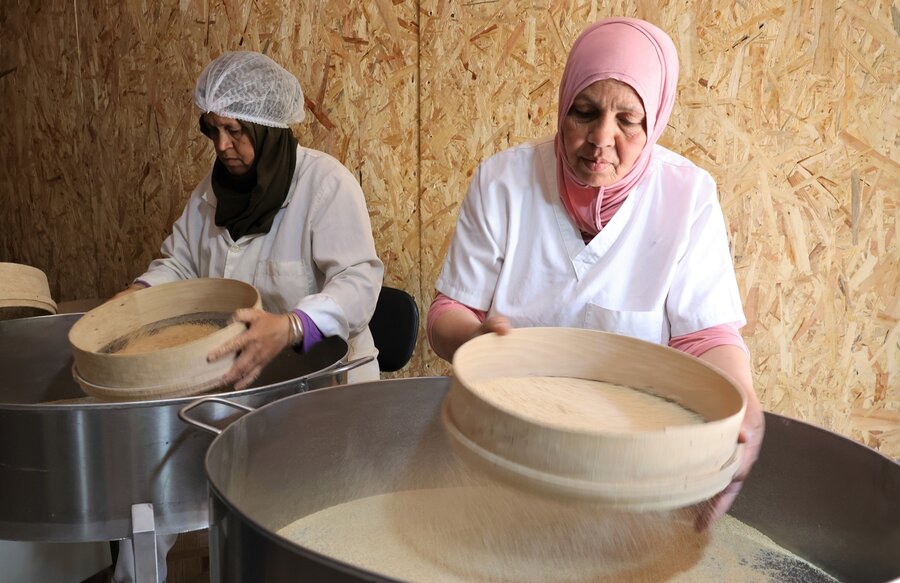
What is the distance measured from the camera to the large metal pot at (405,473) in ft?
3.06

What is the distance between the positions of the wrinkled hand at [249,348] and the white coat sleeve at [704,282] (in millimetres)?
702

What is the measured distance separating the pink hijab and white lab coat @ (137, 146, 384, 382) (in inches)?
24.5

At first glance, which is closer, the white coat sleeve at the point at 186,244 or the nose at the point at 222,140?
the nose at the point at 222,140

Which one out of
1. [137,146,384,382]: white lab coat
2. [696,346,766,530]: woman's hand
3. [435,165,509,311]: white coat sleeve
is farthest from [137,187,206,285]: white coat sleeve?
[696,346,766,530]: woman's hand

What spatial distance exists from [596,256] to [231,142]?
100 centimetres

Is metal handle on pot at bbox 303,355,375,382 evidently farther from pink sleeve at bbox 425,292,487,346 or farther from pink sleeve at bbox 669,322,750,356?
pink sleeve at bbox 669,322,750,356

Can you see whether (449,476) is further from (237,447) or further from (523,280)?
(523,280)

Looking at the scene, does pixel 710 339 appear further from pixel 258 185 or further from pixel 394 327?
pixel 258 185

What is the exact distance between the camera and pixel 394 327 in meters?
2.09

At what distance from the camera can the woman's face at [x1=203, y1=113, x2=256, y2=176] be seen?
194cm

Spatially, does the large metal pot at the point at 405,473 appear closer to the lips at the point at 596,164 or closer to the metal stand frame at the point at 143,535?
the metal stand frame at the point at 143,535

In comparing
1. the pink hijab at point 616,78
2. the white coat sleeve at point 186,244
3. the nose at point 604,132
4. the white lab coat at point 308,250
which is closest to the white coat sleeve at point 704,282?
the pink hijab at point 616,78

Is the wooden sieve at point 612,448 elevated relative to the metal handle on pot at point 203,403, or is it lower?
elevated

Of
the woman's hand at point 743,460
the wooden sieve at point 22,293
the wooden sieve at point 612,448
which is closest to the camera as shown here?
the wooden sieve at point 612,448
